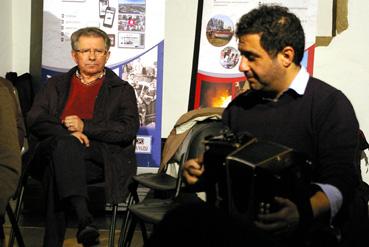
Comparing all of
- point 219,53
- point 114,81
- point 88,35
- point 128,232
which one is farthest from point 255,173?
point 219,53

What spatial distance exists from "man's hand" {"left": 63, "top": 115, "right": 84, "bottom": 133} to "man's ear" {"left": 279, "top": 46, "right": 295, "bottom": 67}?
2.03 m

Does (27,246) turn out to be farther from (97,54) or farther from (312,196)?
(312,196)

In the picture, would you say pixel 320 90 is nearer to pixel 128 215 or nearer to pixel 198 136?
pixel 198 136

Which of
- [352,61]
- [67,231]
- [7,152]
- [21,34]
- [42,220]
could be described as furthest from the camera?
[21,34]

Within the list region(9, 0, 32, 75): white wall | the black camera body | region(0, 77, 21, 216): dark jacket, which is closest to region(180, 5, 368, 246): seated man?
Answer: the black camera body

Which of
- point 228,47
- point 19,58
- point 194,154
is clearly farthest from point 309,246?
point 19,58

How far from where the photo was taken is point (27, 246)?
185 inches

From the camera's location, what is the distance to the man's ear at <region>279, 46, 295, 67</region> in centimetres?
266

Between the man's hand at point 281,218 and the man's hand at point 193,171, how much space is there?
1.35ft

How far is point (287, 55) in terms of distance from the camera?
2678 millimetres

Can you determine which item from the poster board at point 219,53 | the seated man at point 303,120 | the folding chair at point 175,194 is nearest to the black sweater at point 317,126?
the seated man at point 303,120

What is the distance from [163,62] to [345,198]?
310 cm

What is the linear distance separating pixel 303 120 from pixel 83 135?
2.03 meters

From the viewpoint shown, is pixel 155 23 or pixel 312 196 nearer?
pixel 312 196
